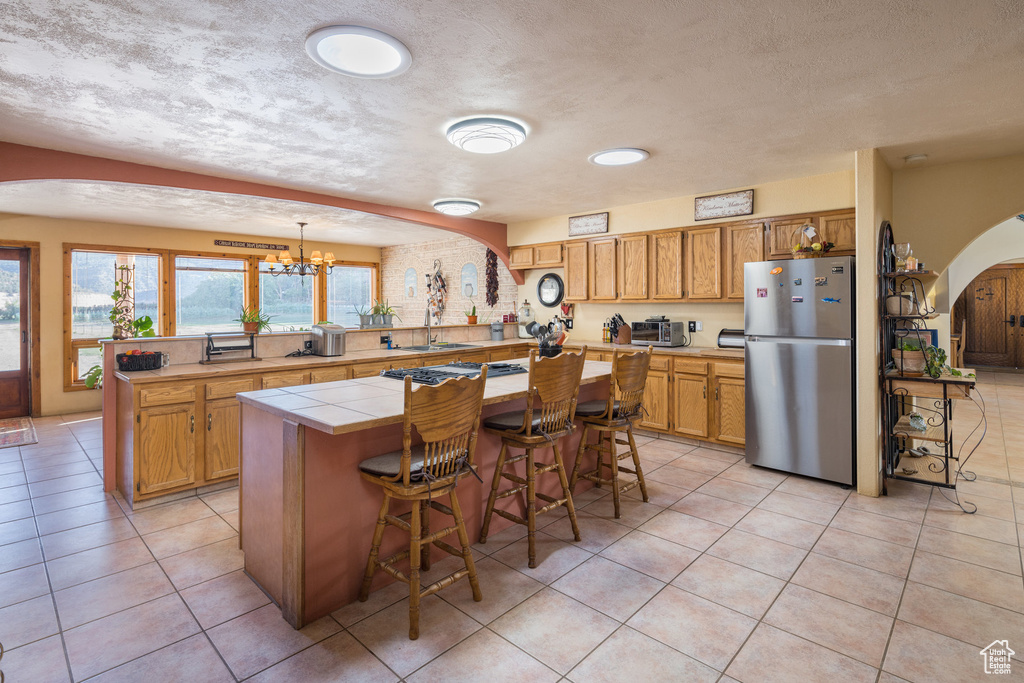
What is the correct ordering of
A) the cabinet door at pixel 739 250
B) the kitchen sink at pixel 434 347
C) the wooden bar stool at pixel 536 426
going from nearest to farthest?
the wooden bar stool at pixel 536 426
the cabinet door at pixel 739 250
the kitchen sink at pixel 434 347

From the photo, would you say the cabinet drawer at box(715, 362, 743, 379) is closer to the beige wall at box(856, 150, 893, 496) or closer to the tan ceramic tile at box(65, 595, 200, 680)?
the beige wall at box(856, 150, 893, 496)

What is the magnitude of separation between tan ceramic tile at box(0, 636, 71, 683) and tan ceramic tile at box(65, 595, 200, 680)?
3cm

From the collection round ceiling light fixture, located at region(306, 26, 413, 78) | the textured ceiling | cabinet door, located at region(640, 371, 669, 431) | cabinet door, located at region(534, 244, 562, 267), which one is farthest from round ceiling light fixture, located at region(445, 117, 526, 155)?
cabinet door, located at region(534, 244, 562, 267)

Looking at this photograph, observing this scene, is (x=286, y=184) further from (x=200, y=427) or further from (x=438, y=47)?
(x=438, y=47)

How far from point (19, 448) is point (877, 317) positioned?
7.49 metres

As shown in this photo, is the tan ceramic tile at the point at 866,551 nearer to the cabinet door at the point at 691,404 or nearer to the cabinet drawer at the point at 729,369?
the cabinet drawer at the point at 729,369

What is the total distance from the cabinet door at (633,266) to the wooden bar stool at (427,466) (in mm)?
3671

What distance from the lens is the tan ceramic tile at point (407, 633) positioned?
1930 mm

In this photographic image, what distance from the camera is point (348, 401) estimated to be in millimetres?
2406

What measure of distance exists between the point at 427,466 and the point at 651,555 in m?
1.43

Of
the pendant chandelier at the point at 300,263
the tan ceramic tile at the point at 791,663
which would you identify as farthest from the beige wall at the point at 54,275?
the tan ceramic tile at the point at 791,663

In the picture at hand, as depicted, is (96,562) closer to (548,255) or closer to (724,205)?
(548,255)

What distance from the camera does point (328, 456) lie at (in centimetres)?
220

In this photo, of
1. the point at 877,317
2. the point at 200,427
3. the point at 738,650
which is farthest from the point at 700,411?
the point at 200,427
